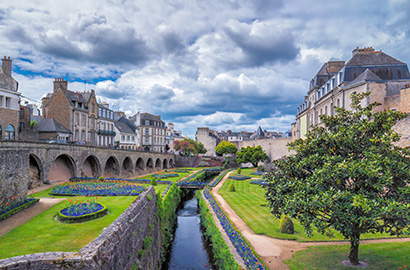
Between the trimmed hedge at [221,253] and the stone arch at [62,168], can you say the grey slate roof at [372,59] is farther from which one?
the stone arch at [62,168]

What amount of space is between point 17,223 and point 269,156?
58867 mm

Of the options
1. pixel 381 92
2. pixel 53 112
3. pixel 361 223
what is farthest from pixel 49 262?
pixel 53 112

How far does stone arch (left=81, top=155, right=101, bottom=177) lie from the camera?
118ft

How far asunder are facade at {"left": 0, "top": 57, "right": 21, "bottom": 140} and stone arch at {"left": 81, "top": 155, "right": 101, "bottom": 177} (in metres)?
8.91

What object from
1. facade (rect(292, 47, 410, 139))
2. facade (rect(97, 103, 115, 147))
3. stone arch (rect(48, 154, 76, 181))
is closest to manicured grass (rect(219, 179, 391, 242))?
facade (rect(292, 47, 410, 139))

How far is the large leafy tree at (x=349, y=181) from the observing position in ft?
26.6

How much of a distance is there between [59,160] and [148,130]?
4025 centimetres

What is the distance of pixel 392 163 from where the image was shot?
847 cm

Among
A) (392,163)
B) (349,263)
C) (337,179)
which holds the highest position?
(392,163)

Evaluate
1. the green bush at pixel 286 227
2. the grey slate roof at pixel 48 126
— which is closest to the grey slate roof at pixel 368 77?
the green bush at pixel 286 227

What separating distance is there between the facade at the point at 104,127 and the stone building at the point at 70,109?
131 inches

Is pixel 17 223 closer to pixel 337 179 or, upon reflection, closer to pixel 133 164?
pixel 337 179

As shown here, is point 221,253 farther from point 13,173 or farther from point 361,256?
point 13,173

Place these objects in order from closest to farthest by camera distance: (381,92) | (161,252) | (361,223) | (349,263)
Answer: (361,223) < (349,263) < (161,252) < (381,92)
